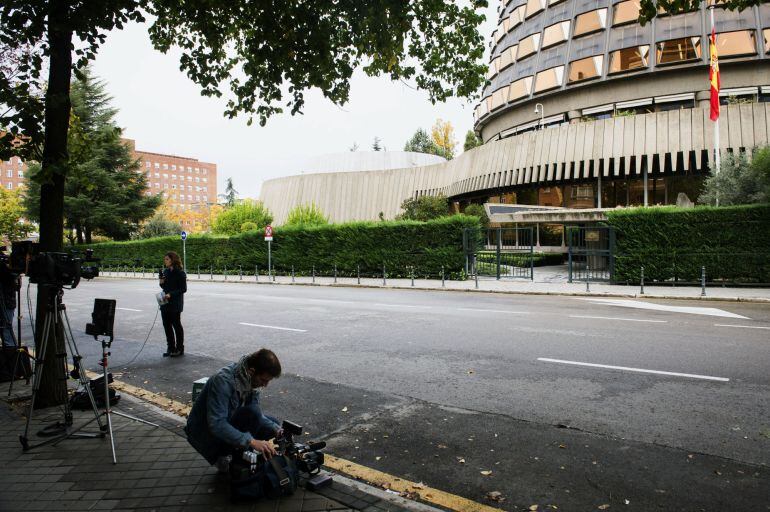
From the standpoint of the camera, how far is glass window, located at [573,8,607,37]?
38625mm

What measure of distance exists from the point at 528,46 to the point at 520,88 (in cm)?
382

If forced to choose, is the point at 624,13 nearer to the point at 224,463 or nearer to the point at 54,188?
the point at 54,188

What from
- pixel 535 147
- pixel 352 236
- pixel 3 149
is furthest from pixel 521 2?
pixel 3 149

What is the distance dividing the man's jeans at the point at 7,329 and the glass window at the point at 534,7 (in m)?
46.7

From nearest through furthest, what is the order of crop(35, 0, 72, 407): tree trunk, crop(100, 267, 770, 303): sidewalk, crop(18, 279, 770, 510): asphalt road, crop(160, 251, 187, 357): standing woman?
crop(18, 279, 770, 510): asphalt road, crop(35, 0, 72, 407): tree trunk, crop(160, 251, 187, 357): standing woman, crop(100, 267, 770, 303): sidewalk

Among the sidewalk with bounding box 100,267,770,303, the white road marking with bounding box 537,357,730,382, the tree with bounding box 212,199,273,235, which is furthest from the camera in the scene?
the tree with bounding box 212,199,273,235

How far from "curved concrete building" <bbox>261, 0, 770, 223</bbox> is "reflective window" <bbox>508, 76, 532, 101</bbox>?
0.46 feet

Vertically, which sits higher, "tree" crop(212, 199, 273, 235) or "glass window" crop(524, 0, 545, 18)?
"glass window" crop(524, 0, 545, 18)

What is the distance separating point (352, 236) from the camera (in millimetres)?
28953

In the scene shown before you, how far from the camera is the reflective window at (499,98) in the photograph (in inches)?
1802

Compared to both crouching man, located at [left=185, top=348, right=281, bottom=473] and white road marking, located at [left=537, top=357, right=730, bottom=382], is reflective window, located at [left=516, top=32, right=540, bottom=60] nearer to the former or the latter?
white road marking, located at [left=537, top=357, right=730, bottom=382]

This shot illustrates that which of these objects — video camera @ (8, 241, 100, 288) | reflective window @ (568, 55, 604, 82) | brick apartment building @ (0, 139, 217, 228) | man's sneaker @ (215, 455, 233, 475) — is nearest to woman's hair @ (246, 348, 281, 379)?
man's sneaker @ (215, 455, 233, 475)

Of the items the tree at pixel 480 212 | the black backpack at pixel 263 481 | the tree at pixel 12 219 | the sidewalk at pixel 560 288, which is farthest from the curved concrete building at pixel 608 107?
the tree at pixel 12 219

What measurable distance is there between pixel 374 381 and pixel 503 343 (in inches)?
130
